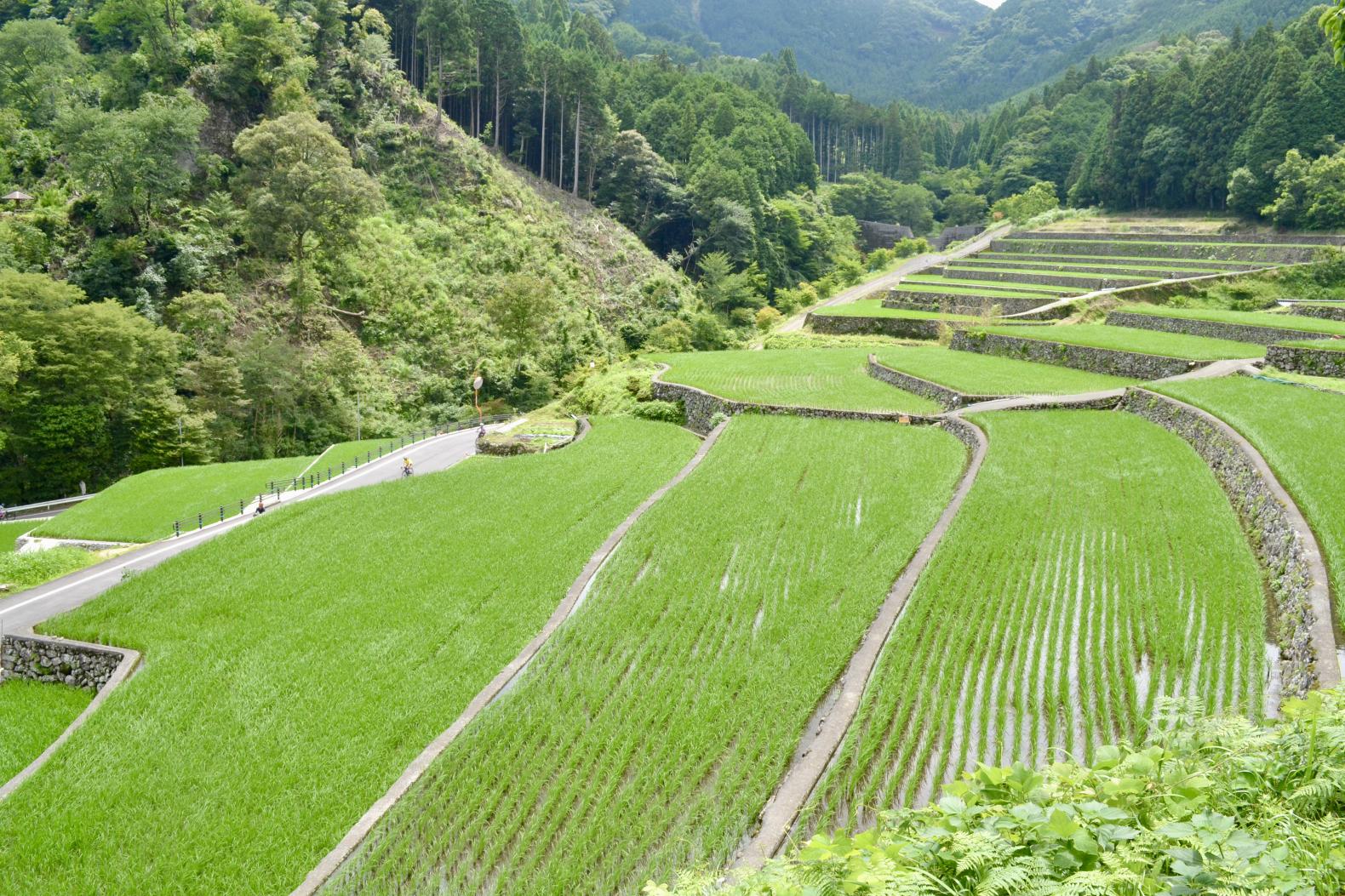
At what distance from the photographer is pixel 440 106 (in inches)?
2450

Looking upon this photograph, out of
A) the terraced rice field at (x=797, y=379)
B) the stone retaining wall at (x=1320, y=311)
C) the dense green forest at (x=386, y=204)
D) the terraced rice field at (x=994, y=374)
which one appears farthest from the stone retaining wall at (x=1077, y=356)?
the dense green forest at (x=386, y=204)

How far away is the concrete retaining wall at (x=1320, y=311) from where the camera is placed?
31812 millimetres

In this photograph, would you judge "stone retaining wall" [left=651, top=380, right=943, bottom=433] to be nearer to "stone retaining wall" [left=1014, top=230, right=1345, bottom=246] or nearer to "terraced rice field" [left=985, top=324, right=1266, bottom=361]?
"terraced rice field" [left=985, top=324, right=1266, bottom=361]

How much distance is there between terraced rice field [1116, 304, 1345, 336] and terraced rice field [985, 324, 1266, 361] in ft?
4.29

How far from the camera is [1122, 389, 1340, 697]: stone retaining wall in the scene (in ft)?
27.9

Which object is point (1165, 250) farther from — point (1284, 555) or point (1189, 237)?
point (1284, 555)

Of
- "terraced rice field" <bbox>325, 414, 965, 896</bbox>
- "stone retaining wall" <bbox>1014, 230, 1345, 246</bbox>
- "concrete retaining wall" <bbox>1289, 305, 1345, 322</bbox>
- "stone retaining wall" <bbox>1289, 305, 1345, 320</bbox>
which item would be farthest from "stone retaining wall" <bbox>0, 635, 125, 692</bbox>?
"stone retaining wall" <bbox>1014, 230, 1345, 246</bbox>

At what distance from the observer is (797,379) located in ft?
98.9

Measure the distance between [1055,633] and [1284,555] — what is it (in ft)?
12.2

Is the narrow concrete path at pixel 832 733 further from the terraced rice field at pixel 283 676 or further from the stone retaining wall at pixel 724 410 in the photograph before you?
the stone retaining wall at pixel 724 410

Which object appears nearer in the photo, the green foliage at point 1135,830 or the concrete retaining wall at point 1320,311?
the green foliage at point 1135,830

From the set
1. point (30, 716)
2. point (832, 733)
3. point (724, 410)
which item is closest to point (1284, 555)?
point (832, 733)

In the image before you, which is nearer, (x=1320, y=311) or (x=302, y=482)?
(x=302, y=482)

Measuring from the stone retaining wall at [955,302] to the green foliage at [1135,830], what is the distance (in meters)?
39.9
